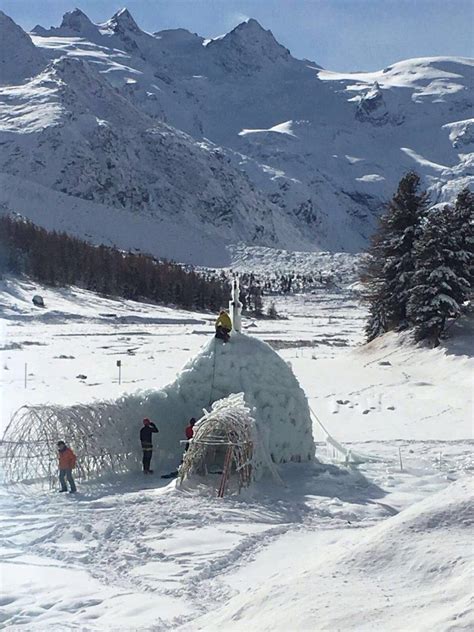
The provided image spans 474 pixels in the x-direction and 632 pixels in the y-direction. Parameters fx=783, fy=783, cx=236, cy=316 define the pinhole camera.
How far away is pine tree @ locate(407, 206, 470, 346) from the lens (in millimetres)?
36250

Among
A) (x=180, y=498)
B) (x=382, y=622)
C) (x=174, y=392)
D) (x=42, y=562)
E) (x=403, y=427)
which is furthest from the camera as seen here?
(x=403, y=427)

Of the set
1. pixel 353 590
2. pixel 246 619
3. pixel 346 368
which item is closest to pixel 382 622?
pixel 353 590

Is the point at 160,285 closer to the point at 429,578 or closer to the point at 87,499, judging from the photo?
the point at 87,499

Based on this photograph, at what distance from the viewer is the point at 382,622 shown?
7.19 meters

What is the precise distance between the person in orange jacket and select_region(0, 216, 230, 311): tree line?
311ft

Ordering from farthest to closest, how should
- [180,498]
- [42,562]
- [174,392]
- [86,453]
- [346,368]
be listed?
[346,368] → [174,392] → [86,453] → [180,498] → [42,562]

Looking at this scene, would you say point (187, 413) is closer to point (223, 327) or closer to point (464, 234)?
point (223, 327)

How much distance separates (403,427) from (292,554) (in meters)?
12.9

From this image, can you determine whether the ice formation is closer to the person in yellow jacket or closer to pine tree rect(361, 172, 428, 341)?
the person in yellow jacket

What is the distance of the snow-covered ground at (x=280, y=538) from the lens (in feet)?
26.4

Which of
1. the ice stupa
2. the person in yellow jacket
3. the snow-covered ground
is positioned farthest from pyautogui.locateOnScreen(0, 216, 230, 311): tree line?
the person in yellow jacket

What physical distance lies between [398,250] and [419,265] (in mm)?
4447

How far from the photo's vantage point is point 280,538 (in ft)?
43.1

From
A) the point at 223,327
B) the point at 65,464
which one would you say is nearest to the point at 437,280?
the point at 223,327
